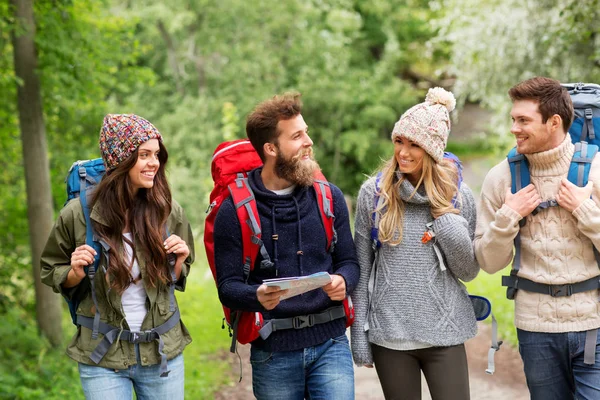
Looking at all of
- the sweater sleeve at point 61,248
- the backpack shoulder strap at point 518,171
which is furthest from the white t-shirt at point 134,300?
the backpack shoulder strap at point 518,171

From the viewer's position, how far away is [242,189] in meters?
3.57

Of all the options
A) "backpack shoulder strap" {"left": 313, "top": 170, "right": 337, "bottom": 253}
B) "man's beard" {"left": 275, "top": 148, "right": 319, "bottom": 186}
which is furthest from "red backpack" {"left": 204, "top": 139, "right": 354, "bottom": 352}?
"man's beard" {"left": 275, "top": 148, "right": 319, "bottom": 186}

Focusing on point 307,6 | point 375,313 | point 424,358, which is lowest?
point 424,358

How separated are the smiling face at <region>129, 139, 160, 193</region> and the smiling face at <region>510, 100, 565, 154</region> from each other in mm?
1754

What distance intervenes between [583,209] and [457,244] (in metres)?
0.61

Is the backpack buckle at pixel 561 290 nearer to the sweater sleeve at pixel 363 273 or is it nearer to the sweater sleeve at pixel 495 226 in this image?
the sweater sleeve at pixel 495 226

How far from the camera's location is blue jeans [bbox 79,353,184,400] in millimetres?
3533

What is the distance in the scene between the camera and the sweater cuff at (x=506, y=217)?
3473 millimetres

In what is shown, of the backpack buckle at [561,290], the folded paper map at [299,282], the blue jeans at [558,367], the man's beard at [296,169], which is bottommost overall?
the blue jeans at [558,367]

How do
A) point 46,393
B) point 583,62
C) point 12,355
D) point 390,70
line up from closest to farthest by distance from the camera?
point 46,393
point 12,355
point 583,62
point 390,70

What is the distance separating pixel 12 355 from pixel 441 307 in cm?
629

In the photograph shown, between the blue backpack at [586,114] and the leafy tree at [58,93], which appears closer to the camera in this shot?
the blue backpack at [586,114]

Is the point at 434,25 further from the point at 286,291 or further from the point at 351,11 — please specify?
the point at 286,291

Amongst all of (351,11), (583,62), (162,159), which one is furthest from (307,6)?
(162,159)
